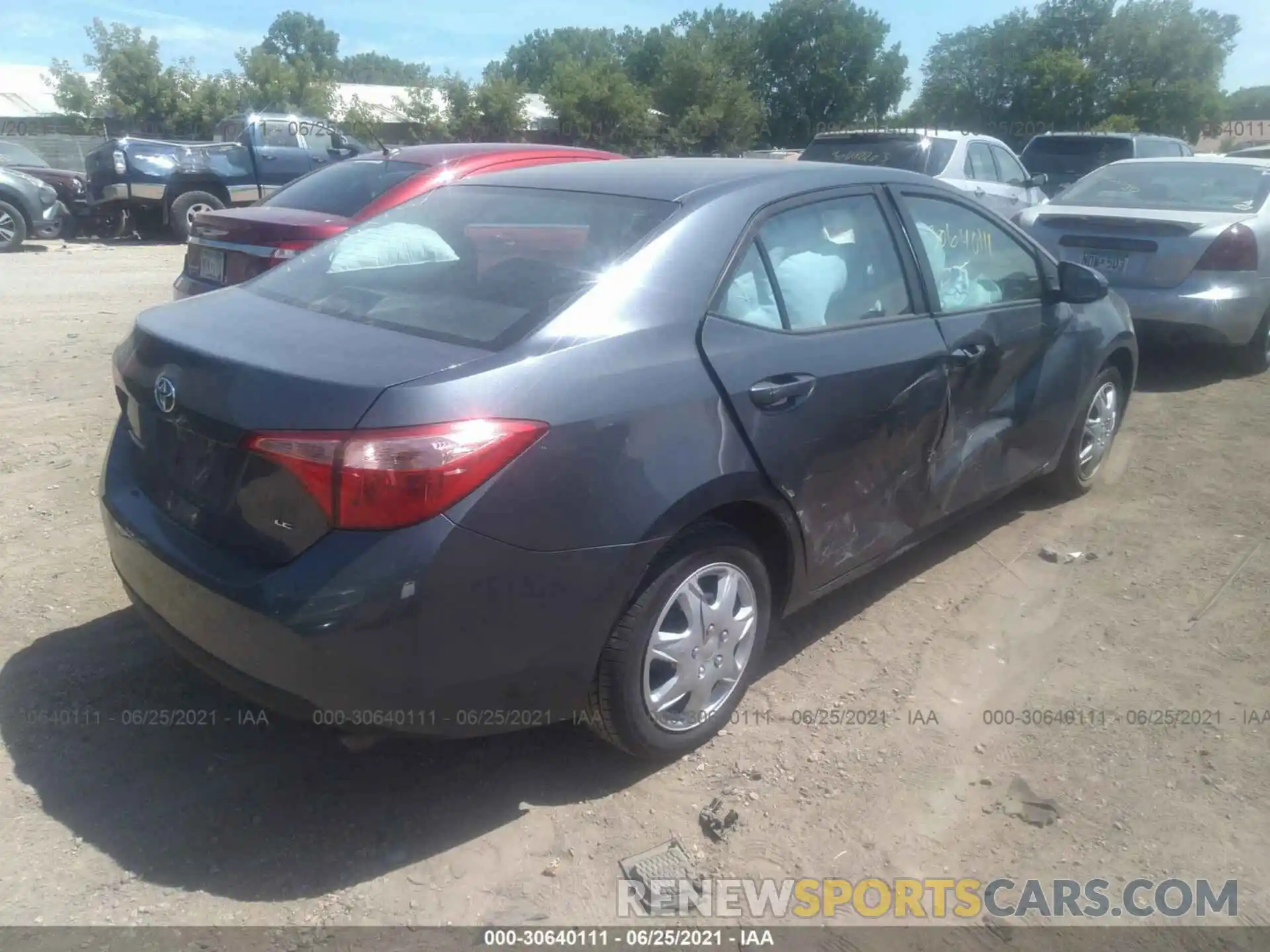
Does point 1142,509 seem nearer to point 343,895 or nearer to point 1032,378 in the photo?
point 1032,378

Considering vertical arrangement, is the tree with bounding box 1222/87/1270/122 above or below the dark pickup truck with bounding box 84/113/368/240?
above

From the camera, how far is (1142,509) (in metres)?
5.13

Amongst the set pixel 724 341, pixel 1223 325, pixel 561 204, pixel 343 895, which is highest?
pixel 561 204

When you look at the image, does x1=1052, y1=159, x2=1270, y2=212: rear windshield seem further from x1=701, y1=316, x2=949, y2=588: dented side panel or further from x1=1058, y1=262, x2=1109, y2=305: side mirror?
x1=701, y1=316, x2=949, y2=588: dented side panel

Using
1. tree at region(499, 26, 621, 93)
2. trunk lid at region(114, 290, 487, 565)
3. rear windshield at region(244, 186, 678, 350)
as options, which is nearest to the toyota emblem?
trunk lid at region(114, 290, 487, 565)

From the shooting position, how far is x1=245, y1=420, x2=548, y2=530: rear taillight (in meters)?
2.39

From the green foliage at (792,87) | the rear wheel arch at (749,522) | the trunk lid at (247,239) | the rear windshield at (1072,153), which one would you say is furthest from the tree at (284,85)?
the rear wheel arch at (749,522)

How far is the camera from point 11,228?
576 inches

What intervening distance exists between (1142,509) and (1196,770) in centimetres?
221

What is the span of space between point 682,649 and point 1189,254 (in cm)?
547

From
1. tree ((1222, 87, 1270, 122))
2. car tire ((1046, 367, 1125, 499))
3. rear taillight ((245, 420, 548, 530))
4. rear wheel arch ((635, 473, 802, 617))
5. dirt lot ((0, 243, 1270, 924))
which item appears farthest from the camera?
tree ((1222, 87, 1270, 122))

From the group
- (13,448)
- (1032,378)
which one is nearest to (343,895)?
(1032,378)

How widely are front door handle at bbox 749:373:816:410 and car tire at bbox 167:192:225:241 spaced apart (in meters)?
14.5

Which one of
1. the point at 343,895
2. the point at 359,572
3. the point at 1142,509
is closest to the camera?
the point at 359,572
